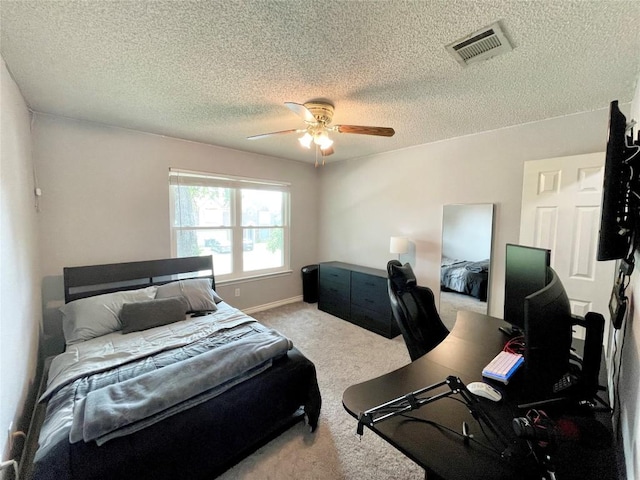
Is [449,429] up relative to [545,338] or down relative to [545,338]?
down

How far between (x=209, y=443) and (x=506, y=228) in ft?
10.6

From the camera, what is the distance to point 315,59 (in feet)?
5.28

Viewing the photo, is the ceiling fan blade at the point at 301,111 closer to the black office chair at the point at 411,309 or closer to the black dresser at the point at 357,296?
the black office chair at the point at 411,309

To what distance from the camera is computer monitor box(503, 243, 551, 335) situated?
59.6 inches

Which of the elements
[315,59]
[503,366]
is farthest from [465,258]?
[315,59]

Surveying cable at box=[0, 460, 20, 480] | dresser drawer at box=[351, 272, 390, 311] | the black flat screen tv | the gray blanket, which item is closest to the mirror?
dresser drawer at box=[351, 272, 390, 311]

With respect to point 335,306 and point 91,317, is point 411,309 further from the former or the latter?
point 91,317

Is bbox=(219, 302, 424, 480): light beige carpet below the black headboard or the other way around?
below

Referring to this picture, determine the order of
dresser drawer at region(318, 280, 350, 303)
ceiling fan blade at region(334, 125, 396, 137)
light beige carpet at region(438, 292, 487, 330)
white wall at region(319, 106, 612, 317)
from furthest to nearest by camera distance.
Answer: dresser drawer at region(318, 280, 350, 303)
light beige carpet at region(438, 292, 487, 330)
white wall at region(319, 106, 612, 317)
ceiling fan blade at region(334, 125, 396, 137)

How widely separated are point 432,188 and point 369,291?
1597mm

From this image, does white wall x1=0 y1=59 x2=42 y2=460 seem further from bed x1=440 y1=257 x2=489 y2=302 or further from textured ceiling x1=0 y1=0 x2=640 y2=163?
bed x1=440 y1=257 x2=489 y2=302

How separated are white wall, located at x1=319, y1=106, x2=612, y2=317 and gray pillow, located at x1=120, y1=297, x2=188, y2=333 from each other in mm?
2744

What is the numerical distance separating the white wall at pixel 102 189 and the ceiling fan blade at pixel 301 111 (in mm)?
2153

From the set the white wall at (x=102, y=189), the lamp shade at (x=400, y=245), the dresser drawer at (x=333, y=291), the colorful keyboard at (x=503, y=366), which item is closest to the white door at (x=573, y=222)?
the lamp shade at (x=400, y=245)
